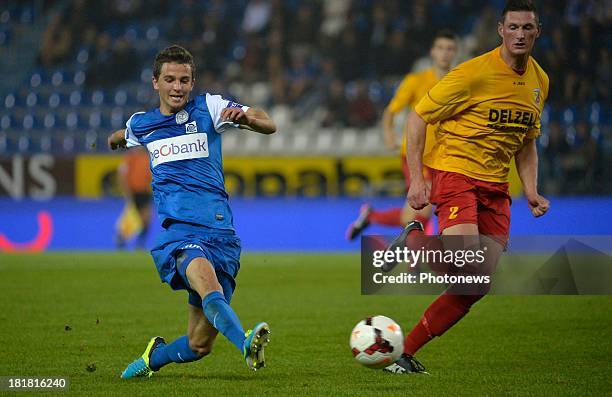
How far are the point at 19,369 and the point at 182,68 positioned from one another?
1.97 metres

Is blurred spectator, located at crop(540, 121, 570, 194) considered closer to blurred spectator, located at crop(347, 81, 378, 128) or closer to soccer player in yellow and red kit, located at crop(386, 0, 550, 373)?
blurred spectator, located at crop(347, 81, 378, 128)

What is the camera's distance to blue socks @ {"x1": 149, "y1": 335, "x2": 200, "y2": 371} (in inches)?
227

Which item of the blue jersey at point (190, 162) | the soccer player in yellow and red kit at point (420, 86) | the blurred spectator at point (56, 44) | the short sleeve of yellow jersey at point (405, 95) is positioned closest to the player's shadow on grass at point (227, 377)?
the blue jersey at point (190, 162)

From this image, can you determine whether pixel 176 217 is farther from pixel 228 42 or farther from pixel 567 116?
pixel 228 42

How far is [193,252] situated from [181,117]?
798mm

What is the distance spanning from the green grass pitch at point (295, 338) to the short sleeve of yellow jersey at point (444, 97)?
57.3 inches

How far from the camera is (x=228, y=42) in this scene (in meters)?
21.0

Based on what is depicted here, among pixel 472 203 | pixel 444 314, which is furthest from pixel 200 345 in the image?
pixel 472 203

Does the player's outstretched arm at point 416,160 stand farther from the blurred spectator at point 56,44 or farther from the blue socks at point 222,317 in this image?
the blurred spectator at point 56,44

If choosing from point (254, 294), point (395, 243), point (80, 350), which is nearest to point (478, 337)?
point (395, 243)

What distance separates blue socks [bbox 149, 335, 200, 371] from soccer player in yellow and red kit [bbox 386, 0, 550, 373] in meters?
1.14

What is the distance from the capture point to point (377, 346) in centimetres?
570

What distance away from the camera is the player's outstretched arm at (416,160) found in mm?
5844

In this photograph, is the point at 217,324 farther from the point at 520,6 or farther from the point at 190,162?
the point at 520,6
